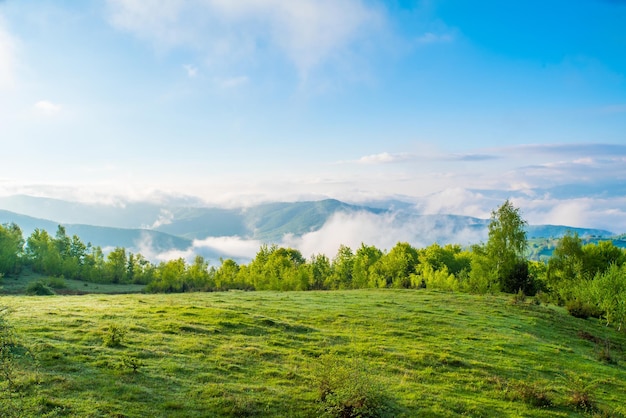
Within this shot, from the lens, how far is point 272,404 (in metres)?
15.8

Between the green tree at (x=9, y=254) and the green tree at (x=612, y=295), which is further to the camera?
the green tree at (x=9, y=254)

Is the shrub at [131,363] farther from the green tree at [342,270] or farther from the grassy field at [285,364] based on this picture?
the green tree at [342,270]

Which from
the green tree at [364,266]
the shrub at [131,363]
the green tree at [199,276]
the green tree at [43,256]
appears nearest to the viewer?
the shrub at [131,363]

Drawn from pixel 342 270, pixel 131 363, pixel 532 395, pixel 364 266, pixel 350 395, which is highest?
pixel 364 266

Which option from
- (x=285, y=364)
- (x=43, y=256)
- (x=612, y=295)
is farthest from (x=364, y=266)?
(x=285, y=364)

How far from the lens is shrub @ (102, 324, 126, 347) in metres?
20.5

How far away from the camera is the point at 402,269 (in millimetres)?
100125

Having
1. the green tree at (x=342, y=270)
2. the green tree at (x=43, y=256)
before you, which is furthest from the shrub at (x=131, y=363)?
the green tree at (x=43, y=256)

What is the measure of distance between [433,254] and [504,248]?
100 ft

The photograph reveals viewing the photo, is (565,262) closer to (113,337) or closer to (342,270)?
(342,270)

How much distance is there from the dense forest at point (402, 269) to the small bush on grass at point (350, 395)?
1575 inches

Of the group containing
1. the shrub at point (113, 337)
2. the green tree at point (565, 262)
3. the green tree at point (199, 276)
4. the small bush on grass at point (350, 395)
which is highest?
the green tree at point (565, 262)

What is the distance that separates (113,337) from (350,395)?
1335cm

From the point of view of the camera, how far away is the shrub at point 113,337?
20469 mm
